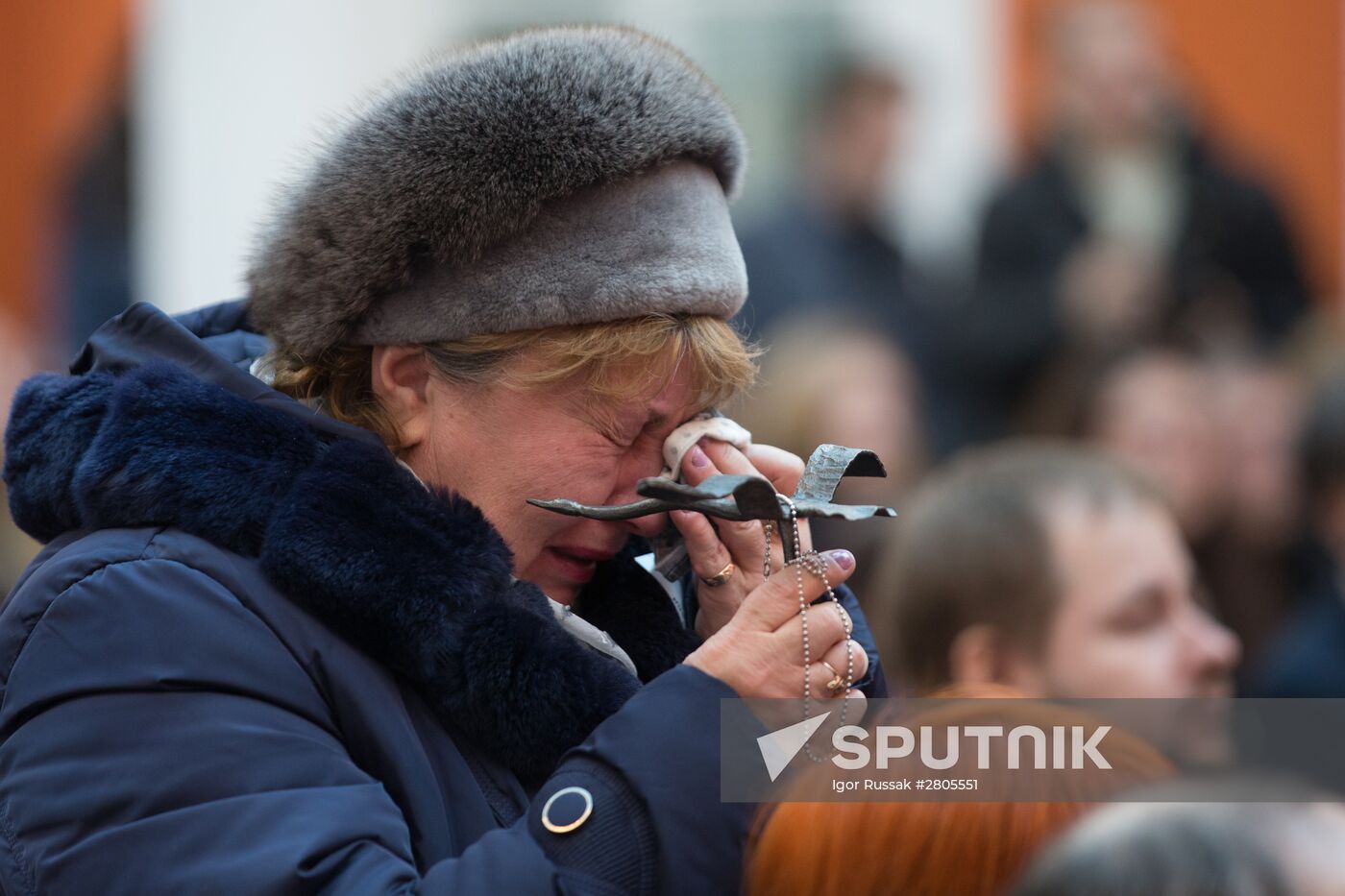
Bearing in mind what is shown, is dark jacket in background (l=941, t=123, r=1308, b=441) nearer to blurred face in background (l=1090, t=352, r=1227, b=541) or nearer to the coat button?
blurred face in background (l=1090, t=352, r=1227, b=541)

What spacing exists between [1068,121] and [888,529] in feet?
8.51

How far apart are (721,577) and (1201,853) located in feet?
3.82

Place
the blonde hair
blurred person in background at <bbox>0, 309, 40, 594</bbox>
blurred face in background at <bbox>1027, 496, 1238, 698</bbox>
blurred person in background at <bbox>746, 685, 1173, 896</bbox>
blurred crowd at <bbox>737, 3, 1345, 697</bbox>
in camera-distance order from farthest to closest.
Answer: blurred crowd at <bbox>737, 3, 1345, 697</bbox> → blurred person in background at <bbox>0, 309, 40, 594</bbox> → blurred face in background at <bbox>1027, 496, 1238, 698</bbox> → the blonde hair → blurred person in background at <bbox>746, 685, 1173, 896</bbox>

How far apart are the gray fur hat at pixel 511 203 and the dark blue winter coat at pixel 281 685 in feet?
0.58

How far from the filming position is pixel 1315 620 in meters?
4.31

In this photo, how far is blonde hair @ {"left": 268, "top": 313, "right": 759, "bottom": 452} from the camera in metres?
2.24

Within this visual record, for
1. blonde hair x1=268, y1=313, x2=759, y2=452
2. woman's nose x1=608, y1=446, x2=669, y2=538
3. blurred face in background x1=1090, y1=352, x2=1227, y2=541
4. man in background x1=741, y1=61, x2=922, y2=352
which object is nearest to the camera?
blonde hair x1=268, y1=313, x2=759, y2=452

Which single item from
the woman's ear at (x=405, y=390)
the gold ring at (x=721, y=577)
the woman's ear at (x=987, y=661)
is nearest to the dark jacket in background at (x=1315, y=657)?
the woman's ear at (x=987, y=661)

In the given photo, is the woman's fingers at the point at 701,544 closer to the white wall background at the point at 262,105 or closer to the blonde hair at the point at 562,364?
the blonde hair at the point at 562,364

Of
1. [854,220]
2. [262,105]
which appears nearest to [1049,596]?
[854,220]

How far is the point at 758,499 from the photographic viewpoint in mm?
2072

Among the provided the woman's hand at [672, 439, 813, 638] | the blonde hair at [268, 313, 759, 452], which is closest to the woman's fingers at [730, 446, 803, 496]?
the woman's hand at [672, 439, 813, 638]

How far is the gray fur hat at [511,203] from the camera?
2137 millimetres

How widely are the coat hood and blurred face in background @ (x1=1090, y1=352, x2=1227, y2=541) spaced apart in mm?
3243
